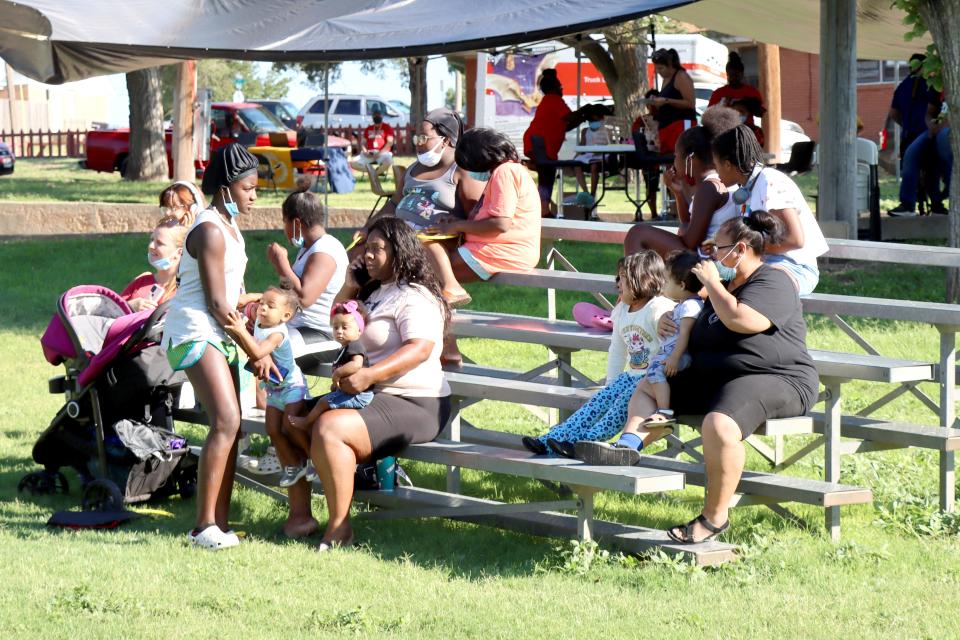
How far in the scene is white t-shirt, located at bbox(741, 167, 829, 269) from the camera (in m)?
6.03

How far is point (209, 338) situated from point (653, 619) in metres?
2.19

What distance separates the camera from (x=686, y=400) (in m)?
5.55

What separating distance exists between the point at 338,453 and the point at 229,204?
3.80ft

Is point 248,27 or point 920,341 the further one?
point 248,27

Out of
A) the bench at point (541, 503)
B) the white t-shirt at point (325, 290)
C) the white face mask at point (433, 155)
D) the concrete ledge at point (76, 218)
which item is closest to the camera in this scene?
the bench at point (541, 503)

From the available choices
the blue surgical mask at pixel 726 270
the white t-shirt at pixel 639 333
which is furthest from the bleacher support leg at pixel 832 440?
the white t-shirt at pixel 639 333

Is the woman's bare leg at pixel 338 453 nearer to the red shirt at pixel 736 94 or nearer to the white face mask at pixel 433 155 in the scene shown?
the white face mask at pixel 433 155

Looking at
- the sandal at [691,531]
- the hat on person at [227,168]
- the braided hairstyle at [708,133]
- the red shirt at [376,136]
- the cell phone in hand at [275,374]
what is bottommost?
the sandal at [691,531]

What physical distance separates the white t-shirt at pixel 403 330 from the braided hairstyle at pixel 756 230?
3.94ft

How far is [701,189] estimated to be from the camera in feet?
21.6

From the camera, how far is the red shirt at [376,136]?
31.0 metres

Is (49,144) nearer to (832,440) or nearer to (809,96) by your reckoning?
(809,96)

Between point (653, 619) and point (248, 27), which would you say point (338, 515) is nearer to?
point (653, 619)

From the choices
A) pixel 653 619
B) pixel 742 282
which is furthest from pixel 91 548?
pixel 742 282
